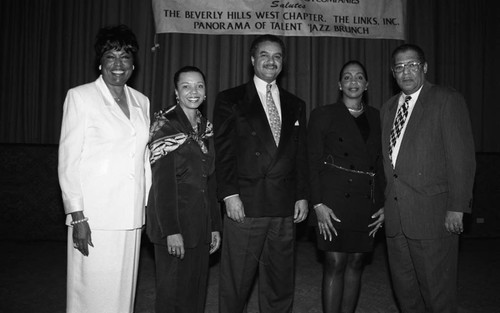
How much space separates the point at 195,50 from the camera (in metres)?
5.95

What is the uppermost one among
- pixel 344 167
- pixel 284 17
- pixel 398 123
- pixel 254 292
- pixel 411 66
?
pixel 284 17

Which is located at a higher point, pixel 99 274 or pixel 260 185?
pixel 260 185

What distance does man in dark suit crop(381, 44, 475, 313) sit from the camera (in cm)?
252

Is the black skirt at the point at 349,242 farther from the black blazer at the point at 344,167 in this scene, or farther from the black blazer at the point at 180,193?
the black blazer at the point at 180,193

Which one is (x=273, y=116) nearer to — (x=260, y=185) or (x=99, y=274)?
(x=260, y=185)

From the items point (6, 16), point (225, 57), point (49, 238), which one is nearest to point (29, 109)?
point (6, 16)

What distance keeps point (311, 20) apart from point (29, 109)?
13.5 ft

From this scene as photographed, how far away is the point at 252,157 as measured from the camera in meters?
2.62

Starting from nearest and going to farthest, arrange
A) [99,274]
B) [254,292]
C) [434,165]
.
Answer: [99,274] → [434,165] → [254,292]

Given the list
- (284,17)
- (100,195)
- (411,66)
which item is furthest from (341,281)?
(284,17)

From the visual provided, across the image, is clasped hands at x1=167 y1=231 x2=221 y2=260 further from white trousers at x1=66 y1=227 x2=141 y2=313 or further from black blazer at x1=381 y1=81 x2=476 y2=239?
black blazer at x1=381 y1=81 x2=476 y2=239

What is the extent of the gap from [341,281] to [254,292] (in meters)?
1.33

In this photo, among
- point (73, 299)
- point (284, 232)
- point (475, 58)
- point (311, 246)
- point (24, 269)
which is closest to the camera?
point (73, 299)

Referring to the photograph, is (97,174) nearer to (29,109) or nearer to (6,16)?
(29,109)
